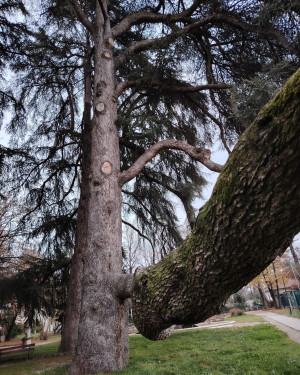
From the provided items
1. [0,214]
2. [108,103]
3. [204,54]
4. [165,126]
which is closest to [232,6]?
[204,54]

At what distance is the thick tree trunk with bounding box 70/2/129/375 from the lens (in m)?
A: 3.35

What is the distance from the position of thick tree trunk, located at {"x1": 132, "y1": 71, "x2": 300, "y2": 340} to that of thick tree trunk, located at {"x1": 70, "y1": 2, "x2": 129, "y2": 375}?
205cm

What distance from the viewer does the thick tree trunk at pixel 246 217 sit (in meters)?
1.03

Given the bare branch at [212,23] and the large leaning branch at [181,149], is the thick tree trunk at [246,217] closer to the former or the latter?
the large leaning branch at [181,149]

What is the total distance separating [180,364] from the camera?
14.1 feet

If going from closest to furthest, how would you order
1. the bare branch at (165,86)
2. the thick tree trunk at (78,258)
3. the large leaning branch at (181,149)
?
the large leaning branch at (181,149) < the bare branch at (165,86) < the thick tree trunk at (78,258)

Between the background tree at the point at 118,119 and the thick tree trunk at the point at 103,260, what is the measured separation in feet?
0.05

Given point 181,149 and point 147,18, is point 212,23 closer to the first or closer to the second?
point 147,18

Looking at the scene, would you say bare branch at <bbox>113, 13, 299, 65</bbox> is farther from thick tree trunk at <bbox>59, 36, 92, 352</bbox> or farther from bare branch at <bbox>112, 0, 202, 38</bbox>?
thick tree trunk at <bbox>59, 36, 92, 352</bbox>

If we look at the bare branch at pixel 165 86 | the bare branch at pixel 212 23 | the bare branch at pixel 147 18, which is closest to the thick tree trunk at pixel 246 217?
the bare branch at pixel 212 23

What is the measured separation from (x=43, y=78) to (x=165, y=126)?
4397 mm

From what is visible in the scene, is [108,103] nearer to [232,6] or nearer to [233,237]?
[232,6]

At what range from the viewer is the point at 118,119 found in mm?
5230

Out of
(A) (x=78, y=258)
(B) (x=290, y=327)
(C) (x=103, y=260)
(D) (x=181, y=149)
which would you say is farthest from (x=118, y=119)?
(B) (x=290, y=327)
